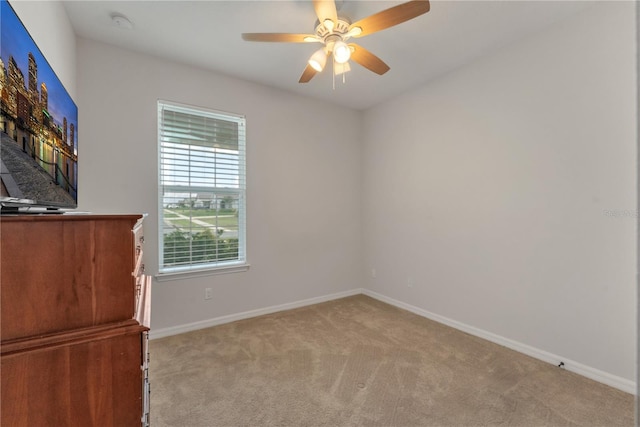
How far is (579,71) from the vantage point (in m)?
2.11

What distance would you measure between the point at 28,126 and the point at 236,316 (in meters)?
2.49

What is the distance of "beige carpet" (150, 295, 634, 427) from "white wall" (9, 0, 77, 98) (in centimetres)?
217

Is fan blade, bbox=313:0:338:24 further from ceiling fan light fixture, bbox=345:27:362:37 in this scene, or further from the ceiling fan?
ceiling fan light fixture, bbox=345:27:362:37

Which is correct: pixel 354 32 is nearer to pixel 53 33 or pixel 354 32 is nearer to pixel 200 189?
pixel 53 33

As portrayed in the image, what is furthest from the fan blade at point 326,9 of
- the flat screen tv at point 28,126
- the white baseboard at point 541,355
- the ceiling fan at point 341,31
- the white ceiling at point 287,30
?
the white baseboard at point 541,355

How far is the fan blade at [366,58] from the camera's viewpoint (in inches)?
79.2

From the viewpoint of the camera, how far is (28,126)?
1114mm

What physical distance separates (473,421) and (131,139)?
11.0ft

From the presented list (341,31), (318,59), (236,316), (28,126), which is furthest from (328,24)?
(236,316)

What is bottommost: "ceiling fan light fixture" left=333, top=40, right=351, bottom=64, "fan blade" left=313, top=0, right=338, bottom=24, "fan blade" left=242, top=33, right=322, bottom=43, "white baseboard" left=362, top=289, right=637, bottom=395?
"white baseboard" left=362, top=289, right=637, bottom=395

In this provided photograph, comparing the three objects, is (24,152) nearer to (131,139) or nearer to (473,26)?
(131,139)

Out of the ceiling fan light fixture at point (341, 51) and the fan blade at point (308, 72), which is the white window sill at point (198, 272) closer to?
the fan blade at point (308, 72)

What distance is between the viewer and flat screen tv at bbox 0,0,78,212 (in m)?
0.96


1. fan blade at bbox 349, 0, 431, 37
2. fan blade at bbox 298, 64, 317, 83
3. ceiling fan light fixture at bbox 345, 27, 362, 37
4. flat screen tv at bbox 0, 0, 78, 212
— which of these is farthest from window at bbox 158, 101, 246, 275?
fan blade at bbox 349, 0, 431, 37
